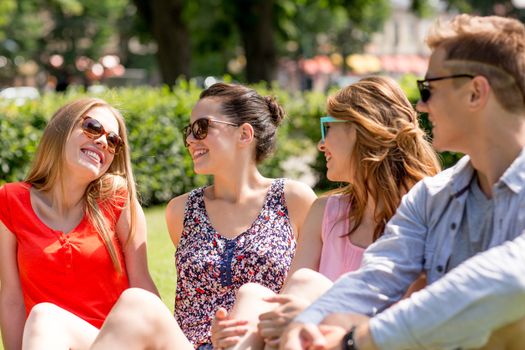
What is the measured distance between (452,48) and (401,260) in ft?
2.38

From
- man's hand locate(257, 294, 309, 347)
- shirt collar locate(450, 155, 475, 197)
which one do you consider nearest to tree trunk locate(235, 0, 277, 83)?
man's hand locate(257, 294, 309, 347)

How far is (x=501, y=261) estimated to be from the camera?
8.50 ft

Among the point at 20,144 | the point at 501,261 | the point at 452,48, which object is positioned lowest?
the point at 20,144

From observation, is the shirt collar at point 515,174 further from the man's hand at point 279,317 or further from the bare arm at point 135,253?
the bare arm at point 135,253

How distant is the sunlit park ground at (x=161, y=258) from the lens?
6605mm

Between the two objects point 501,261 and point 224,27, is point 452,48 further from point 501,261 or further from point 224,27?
point 224,27

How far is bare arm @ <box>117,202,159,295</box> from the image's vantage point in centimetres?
422

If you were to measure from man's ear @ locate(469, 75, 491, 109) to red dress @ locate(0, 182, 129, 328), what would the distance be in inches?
79.8

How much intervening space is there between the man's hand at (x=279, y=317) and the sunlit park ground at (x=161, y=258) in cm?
284

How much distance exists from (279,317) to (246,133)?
154cm

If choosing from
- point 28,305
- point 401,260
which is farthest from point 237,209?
point 401,260

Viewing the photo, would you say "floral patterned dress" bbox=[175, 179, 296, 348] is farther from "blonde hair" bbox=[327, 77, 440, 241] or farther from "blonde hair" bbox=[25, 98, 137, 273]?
"blonde hair" bbox=[327, 77, 440, 241]

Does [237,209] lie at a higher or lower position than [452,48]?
lower

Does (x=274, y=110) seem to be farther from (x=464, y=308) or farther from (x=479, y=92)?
(x=464, y=308)
